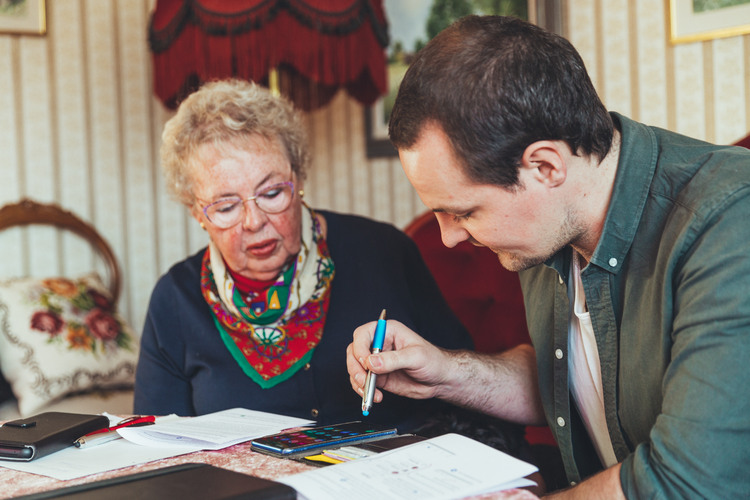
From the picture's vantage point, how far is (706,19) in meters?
2.62

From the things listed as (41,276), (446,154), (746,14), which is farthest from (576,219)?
(41,276)

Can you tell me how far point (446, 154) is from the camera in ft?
3.87

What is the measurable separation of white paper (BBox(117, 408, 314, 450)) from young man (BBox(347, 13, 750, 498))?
196mm

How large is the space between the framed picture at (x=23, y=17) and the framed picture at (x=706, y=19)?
269 centimetres

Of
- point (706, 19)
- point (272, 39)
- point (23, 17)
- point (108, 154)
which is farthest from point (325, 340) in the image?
point (23, 17)

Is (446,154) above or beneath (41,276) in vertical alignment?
above

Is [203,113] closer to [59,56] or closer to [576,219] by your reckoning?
[576,219]

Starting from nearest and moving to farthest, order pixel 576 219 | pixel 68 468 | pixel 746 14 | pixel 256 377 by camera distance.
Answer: pixel 68 468 → pixel 576 219 → pixel 256 377 → pixel 746 14

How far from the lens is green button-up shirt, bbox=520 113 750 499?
1.00 m

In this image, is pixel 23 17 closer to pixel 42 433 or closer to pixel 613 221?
pixel 42 433

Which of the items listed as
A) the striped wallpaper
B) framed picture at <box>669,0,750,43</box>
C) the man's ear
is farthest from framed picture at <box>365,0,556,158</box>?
the man's ear

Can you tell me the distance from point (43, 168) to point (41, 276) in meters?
0.50

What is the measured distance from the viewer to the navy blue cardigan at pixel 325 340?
1828 millimetres

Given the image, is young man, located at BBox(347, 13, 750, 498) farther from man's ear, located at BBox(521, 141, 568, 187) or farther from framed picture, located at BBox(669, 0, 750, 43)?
framed picture, located at BBox(669, 0, 750, 43)
